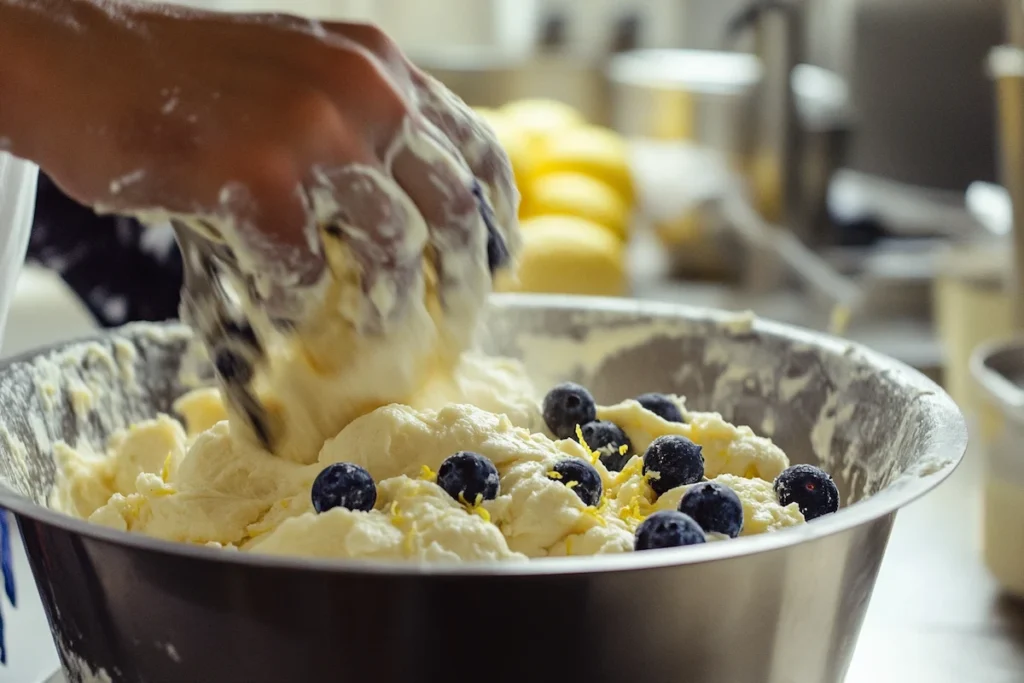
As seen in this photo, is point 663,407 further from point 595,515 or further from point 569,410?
point 595,515

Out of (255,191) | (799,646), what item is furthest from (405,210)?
(799,646)

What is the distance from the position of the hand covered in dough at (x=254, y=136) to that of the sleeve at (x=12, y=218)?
8.3 inches

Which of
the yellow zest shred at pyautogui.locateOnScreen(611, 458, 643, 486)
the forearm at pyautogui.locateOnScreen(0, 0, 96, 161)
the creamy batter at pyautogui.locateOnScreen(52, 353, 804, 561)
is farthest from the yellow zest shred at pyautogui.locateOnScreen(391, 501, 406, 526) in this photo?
the forearm at pyautogui.locateOnScreen(0, 0, 96, 161)

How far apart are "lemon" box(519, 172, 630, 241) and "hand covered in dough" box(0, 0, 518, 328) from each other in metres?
1.17

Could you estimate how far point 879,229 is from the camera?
2314 mm

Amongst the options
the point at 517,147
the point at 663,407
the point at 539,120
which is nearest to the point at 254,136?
the point at 663,407

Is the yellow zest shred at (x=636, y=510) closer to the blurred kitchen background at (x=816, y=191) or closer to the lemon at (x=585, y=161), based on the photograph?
the blurred kitchen background at (x=816, y=191)

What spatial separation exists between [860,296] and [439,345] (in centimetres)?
121

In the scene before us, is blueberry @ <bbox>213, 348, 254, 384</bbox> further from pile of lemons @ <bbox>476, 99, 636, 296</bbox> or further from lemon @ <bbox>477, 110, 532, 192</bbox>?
lemon @ <bbox>477, 110, 532, 192</bbox>

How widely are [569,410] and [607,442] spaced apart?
0.04 m

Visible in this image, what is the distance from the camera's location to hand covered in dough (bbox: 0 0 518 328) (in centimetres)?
75

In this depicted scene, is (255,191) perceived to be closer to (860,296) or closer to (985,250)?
(985,250)

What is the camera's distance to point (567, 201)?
2.01 metres

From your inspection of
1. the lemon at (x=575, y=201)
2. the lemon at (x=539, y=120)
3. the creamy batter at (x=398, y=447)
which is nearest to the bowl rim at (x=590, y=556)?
the creamy batter at (x=398, y=447)
